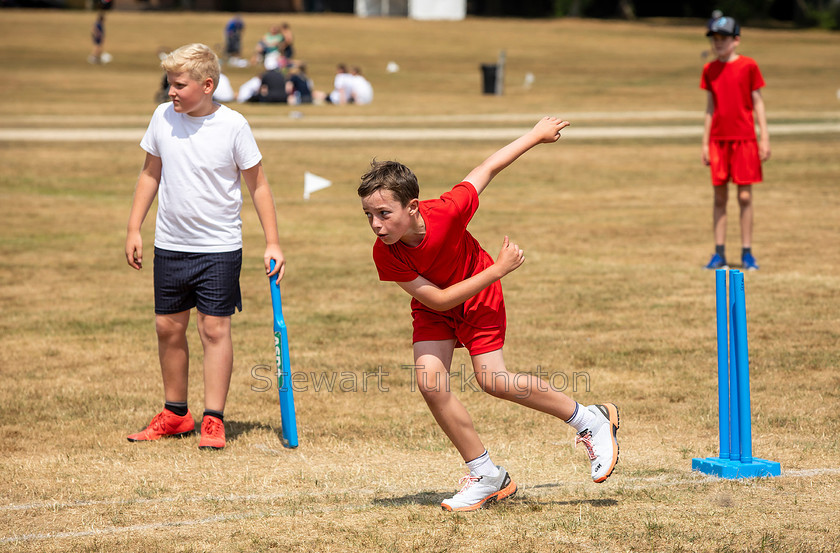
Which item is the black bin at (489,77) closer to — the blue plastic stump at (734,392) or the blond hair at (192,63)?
the blond hair at (192,63)

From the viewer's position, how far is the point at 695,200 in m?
15.4

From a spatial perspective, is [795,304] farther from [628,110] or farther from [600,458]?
[628,110]

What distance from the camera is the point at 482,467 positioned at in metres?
4.63

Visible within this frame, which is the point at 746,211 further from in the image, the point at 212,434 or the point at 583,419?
the point at 212,434

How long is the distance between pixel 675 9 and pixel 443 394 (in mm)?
74867

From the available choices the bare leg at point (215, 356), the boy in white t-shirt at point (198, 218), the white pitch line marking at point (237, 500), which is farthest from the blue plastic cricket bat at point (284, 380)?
the white pitch line marking at point (237, 500)

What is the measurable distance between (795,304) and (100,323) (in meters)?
5.87

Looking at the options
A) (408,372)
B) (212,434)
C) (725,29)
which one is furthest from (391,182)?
(725,29)

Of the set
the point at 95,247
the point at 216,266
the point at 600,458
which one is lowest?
the point at 95,247

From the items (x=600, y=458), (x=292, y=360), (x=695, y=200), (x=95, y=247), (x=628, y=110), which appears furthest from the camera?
(x=628, y=110)

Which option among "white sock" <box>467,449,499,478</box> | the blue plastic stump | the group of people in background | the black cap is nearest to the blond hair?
"white sock" <box>467,449,499,478</box>

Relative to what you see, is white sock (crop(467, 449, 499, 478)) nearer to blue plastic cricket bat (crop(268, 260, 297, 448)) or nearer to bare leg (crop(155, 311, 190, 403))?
blue plastic cricket bat (crop(268, 260, 297, 448))

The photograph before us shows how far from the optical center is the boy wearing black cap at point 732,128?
10094 millimetres

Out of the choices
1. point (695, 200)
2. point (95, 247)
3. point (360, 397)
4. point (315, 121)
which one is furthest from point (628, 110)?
point (360, 397)
